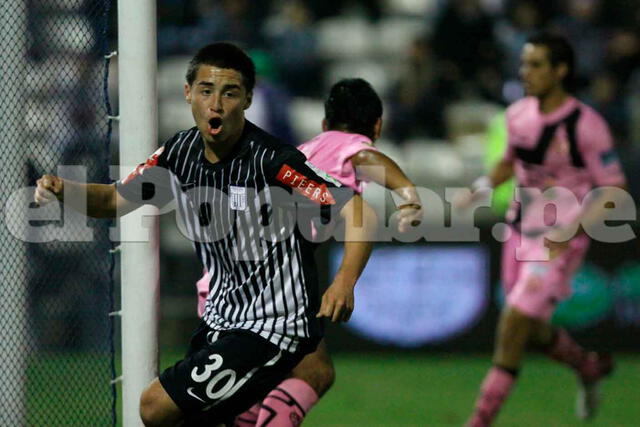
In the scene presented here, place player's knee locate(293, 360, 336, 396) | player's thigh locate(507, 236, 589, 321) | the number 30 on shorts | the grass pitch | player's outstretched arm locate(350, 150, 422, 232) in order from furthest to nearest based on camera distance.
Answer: player's thigh locate(507, 236, 589, 321), the grass pitch, player's knee locate(293, 360, 336, 396), player's outstretched arm locate(350, 150, 422, 232), the number 30 on shorts

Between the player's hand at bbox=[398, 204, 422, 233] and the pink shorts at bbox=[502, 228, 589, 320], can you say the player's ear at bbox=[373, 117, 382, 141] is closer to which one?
the player's hand at bbox=[398, 204, 422, 233]

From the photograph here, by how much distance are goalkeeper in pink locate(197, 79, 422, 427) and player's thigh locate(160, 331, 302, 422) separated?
1.37 feet

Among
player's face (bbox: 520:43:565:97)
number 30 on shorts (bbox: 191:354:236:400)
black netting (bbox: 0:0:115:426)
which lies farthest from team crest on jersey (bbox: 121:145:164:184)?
player's face (bbox: 520:43:565:97)

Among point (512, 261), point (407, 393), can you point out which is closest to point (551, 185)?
point (512, 261)

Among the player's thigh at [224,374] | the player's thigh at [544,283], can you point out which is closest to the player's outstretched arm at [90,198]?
the player's thigh at [224,374]

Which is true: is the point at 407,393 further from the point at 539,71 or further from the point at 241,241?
the point at 241,241

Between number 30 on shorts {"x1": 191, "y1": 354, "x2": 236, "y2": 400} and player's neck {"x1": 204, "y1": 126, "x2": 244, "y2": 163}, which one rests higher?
player's neck {"x1": 204, "y1": 126, "x2": 244, "y2": 163}

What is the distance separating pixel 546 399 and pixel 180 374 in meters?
4.24

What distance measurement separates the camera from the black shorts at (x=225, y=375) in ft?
14.2

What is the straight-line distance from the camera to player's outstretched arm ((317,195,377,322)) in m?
4.16

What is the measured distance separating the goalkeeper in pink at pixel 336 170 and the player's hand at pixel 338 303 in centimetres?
60

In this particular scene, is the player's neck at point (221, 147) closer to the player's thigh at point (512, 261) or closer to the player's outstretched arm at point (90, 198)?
the player's outstretched arm at point (90, 198)

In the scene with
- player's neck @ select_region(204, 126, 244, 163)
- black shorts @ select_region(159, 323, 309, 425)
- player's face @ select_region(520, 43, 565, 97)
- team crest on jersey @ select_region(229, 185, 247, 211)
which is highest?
player's face @ select_region(520, 43, 565, 97)

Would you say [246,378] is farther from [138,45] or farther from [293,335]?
[138,45]
